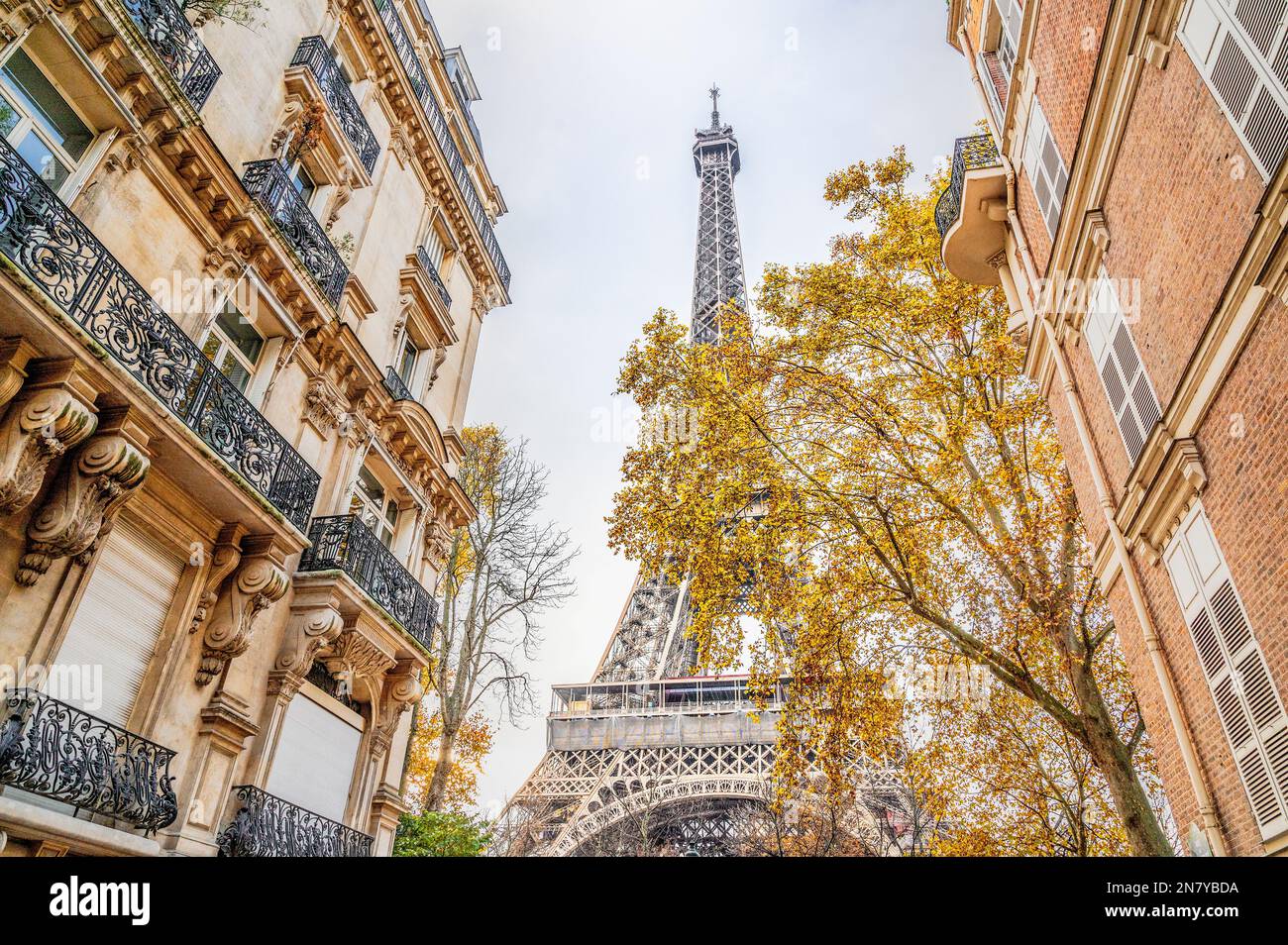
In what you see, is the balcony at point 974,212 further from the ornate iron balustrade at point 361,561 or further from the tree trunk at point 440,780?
the tree trunk at point 440,780

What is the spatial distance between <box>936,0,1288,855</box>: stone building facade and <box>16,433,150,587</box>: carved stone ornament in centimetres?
1053

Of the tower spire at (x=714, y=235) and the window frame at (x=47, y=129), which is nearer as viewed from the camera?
the window frame at (x=47, y=129)

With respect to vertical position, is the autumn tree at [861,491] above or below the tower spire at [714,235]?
below

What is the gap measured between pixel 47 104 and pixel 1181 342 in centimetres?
1239

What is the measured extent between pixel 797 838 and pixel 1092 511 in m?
19.9

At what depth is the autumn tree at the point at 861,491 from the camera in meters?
14.0

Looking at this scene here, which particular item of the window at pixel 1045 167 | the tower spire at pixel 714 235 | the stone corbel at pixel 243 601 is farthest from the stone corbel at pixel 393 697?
the tower spire at pixel 714 235

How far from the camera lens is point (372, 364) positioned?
1431 cm

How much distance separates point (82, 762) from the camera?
7.70 meters

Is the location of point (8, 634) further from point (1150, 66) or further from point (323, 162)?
point (1150, 66)

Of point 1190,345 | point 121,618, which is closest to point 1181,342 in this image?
point 1190,345

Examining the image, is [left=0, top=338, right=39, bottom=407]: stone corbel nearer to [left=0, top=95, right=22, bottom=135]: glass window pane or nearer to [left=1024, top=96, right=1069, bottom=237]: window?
[left=0, top=95, right=22, bottom=135]: glass window pane

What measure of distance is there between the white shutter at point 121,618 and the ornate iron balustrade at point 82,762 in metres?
0.49

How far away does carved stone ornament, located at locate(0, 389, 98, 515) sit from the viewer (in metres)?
7.21
